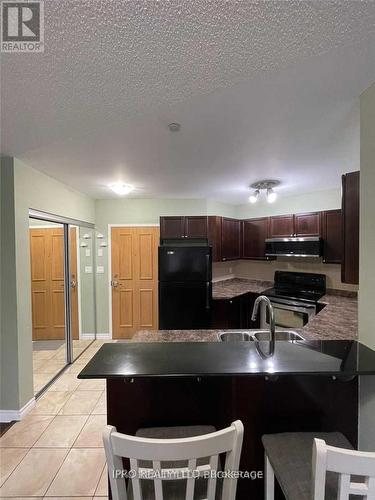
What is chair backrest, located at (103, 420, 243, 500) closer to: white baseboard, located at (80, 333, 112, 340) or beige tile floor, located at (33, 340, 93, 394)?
beige tile floor, located at (33, 340, 93, 394)

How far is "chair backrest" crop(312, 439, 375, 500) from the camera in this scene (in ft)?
2.46

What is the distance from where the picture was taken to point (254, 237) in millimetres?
4344

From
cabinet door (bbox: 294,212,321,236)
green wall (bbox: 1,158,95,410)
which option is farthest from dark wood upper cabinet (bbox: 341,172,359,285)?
green wall (bbox: 1,158,95,410)

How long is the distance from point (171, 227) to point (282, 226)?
1.81m

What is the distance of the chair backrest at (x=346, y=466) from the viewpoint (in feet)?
2.46

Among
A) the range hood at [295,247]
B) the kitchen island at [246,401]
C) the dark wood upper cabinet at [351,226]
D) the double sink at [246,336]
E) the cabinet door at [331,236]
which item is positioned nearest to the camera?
the kitchen island at [246,401]

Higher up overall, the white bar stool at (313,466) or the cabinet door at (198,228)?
the cabinet door at (198,228)

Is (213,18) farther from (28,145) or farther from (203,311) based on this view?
(203,311)

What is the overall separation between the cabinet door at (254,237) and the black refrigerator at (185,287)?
1.16m

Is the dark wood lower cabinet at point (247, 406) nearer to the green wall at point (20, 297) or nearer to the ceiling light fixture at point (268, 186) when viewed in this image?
the green wall at point (20, 297)

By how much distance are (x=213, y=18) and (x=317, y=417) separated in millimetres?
2015

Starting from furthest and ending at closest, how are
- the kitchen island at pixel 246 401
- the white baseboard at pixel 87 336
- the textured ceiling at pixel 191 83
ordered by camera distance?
the white baseboard at pixel 87 336 < the kitchen island at pixel 246 401 < the textured ceiling at pixel 191 83

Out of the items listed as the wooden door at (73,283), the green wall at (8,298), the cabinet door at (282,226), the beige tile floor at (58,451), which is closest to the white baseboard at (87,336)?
the wooden door at (73,283)

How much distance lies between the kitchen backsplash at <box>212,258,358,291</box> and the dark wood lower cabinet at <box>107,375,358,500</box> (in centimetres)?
262
